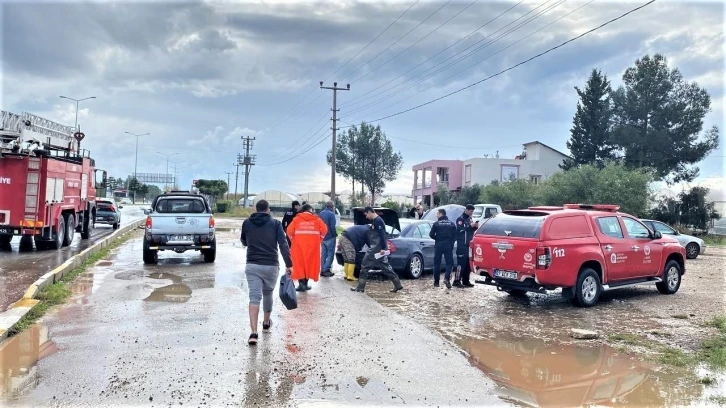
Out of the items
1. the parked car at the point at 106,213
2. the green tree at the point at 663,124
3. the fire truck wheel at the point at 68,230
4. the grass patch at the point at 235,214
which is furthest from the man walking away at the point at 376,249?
the grass patch at the point at 235,214

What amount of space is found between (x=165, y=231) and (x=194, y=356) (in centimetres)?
910

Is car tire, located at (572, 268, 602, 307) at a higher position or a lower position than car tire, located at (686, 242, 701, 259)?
lower

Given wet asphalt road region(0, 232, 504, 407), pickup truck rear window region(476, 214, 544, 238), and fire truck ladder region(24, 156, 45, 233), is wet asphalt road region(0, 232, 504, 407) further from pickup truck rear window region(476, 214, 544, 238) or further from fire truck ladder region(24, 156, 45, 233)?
fire truck ladder region(24, 156, 45, 233)

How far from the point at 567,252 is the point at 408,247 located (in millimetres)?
4439

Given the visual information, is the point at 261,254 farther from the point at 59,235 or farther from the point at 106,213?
the point at 106,213

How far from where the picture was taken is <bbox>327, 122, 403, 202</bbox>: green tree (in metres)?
69.9

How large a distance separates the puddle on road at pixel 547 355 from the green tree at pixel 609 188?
2389 centimetres

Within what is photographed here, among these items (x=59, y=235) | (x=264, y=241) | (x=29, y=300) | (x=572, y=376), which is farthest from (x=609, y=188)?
(x=29, y=300)

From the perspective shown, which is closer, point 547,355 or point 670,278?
point 547,355

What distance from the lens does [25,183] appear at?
54.5 ft

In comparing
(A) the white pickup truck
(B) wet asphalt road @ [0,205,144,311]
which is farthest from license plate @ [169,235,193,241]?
(B) wet asphalt road @ [0,205,144,311]

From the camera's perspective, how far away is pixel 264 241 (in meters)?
7.76

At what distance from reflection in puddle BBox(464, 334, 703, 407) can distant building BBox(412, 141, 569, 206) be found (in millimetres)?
48835

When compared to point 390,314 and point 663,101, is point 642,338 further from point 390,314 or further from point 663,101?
point 663,101
